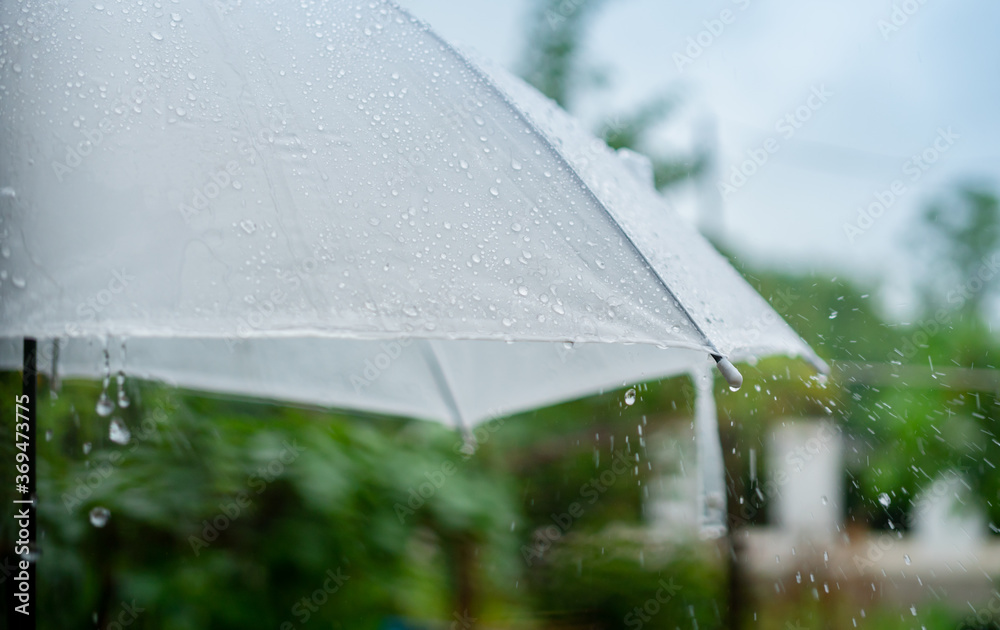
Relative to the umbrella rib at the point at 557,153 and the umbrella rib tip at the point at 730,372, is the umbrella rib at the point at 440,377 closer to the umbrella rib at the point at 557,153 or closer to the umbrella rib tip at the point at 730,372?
the umbrella rib at the point at 557,153

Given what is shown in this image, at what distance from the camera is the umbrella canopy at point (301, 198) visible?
A: 788 millimetres

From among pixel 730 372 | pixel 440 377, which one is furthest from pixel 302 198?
pixel 440 377

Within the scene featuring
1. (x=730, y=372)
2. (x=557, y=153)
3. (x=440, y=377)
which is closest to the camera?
(x=730, y=372)

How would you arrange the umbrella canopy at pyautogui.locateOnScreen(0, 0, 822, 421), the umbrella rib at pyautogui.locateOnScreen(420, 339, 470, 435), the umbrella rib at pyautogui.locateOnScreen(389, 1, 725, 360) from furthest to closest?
1. the umbrella rib at pyautogui.locateOnScreen(420, 339, 470, 435)
2. the umbrella rib at pyautogui.locateOnScreen(389, 1, 725, 360)
3. the umbrella canopy at pyautogui.locateOnScreen(0, 0, 822, 421)

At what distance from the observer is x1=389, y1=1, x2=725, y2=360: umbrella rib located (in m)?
0.89

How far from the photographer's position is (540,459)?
4.48 metres

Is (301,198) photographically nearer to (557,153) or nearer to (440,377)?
(557,153)

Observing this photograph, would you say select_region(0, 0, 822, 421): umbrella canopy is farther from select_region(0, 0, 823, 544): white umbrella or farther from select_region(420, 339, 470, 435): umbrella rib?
select_region(420, 339, 470, 435): umbrella rib

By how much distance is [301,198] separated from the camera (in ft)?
2.87

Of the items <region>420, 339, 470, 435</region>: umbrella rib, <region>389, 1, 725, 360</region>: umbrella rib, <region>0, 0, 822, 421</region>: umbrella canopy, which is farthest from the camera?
<region>420, 339, 470, 435</region>: umbrella rib

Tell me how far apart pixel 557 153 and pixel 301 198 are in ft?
1.26

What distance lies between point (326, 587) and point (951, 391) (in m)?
4.97

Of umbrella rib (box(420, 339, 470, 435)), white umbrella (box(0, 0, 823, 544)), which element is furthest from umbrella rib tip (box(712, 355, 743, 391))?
umbrella rib (box(420, 339, 470, 435))

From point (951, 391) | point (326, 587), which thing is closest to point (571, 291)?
point (326, 587)
